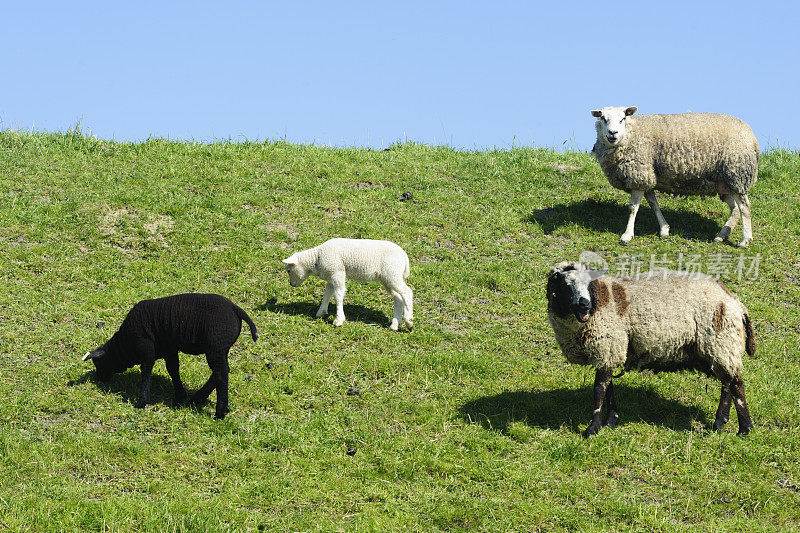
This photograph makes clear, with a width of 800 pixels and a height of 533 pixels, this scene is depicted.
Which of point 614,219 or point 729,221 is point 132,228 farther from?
point 729,221

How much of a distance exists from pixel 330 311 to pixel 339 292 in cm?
78

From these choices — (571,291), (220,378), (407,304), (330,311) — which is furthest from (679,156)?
(220,378)

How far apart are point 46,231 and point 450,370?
831 cm

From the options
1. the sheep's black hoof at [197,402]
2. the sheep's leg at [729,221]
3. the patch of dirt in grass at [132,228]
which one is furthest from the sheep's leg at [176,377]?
the sheep's leg at [729,221]

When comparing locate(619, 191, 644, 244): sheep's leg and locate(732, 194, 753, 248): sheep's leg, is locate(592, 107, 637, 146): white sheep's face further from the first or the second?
locate(732, 194, 753, 248): sheep's leg

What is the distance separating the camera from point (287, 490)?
7684 millimetres

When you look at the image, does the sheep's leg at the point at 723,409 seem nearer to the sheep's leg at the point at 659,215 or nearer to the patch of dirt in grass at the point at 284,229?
the sheep's leg at the point at 659,215

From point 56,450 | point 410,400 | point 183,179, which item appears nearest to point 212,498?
point 56,450

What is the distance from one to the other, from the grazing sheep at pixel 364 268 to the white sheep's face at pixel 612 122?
5835 mm

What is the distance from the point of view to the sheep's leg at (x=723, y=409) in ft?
29.5

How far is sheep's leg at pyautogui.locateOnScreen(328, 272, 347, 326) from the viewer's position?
11625 mm

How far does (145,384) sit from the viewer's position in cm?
913

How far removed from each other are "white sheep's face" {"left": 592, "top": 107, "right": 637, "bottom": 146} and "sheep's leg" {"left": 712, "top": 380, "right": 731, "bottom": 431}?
727 cm

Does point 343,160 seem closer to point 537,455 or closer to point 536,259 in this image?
point 536,259
